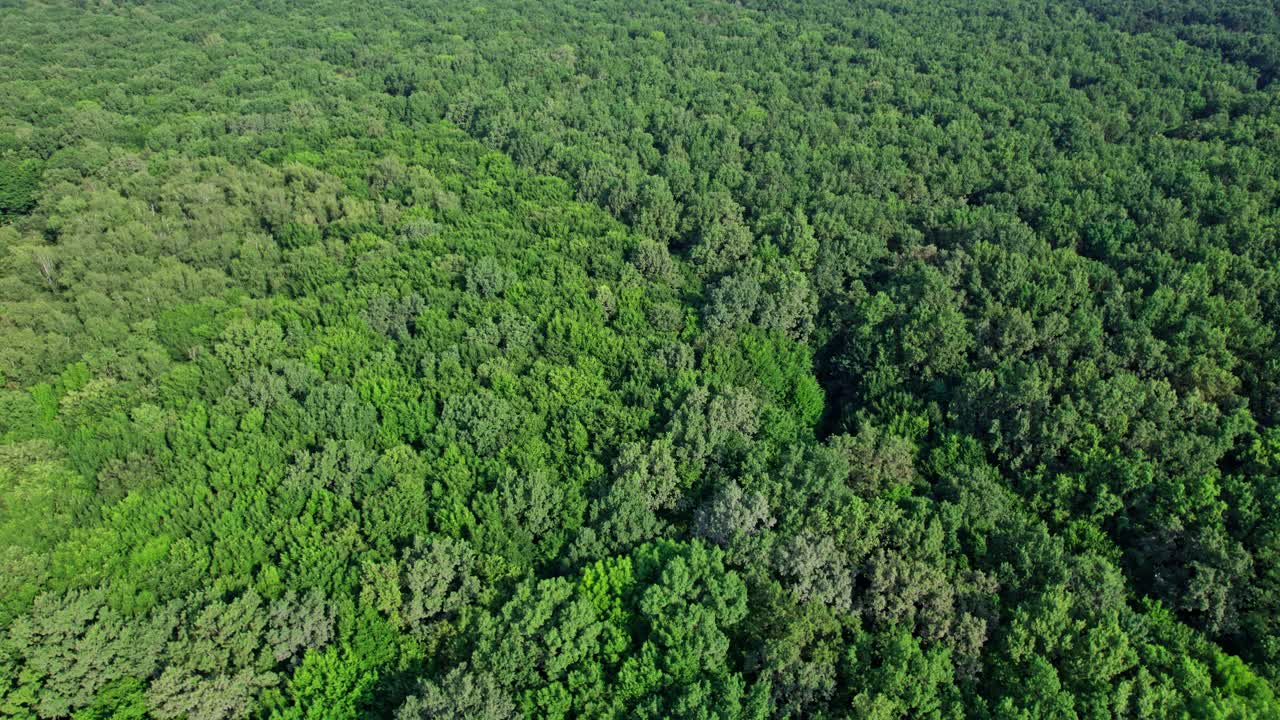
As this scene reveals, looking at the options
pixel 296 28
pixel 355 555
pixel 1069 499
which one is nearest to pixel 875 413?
pixel 1069 499

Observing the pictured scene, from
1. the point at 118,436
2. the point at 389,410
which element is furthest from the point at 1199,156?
the point at 118,436

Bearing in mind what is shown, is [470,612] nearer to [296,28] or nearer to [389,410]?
[389,410]

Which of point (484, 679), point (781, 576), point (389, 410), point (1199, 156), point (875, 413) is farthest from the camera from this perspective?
point (1199, 156)

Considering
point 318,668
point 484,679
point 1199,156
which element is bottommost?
point 318,668

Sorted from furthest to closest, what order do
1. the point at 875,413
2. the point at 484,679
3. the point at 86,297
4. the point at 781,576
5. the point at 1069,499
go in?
the point at 86,297
the point at 875,413
the point at 1069,499
the point at 781,576
the point at 484,679

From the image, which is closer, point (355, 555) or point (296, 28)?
point (355, 555)

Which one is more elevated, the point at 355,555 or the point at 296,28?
the point at 296,28

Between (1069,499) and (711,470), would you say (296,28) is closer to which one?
(711,470)
